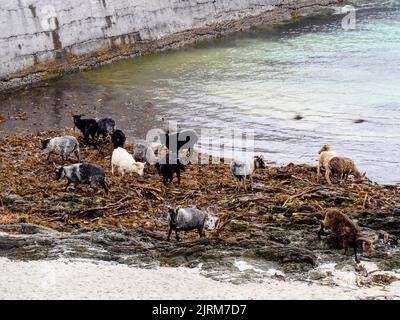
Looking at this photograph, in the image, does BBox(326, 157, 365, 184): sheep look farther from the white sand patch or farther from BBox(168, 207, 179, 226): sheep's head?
the white sand patch

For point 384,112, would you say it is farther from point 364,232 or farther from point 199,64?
point 364,232

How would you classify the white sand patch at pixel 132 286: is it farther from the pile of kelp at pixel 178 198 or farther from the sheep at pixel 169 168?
the sheep at pixel 169 168

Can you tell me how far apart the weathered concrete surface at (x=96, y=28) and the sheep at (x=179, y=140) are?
Result: 974 cm

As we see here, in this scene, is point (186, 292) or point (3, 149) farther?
point (3, 149)

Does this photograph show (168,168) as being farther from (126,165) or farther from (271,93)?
(271,93)

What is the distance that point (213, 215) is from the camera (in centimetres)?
1274

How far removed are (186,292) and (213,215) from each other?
3.71 m

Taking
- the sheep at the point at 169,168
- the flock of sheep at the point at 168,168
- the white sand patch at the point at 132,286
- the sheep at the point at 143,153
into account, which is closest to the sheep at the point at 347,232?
the flock of sheep at the point at 168,168

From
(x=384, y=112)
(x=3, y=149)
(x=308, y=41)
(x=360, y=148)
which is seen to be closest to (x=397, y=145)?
(x=360, y=148)

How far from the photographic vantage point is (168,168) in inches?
563

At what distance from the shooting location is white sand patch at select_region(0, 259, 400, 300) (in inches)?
353
